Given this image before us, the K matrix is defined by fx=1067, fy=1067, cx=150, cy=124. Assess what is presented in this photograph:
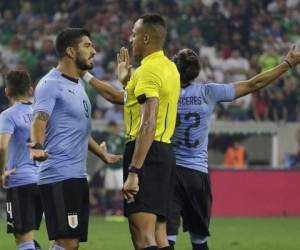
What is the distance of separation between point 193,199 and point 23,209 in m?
1.67

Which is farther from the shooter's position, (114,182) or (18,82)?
(114,182)

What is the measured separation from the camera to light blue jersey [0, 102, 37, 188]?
34.0 feet

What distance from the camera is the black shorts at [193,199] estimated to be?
10.1 metres

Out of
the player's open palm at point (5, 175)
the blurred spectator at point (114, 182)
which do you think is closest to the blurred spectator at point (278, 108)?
the blurred spectator at point (114, 182)

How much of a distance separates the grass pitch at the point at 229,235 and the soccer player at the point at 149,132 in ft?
17.4

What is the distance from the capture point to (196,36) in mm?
26141

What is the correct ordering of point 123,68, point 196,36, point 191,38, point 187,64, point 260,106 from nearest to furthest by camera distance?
point 123,68, point 187,64, point 260,106, point 191,38, point 196,36

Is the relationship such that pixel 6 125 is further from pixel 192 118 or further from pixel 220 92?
pixel 220 92

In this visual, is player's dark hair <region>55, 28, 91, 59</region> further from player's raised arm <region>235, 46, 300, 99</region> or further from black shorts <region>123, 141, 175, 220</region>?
player's raised arm <region>235, 46, 300, 99</region>

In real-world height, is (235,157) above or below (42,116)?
below

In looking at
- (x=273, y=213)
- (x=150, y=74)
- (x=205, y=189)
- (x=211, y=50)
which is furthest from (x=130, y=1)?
(x=150, y=74)

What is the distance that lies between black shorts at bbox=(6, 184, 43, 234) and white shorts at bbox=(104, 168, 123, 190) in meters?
10.6

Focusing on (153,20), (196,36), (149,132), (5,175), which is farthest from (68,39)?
(196,36)

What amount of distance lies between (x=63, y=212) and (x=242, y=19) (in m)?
19.2
